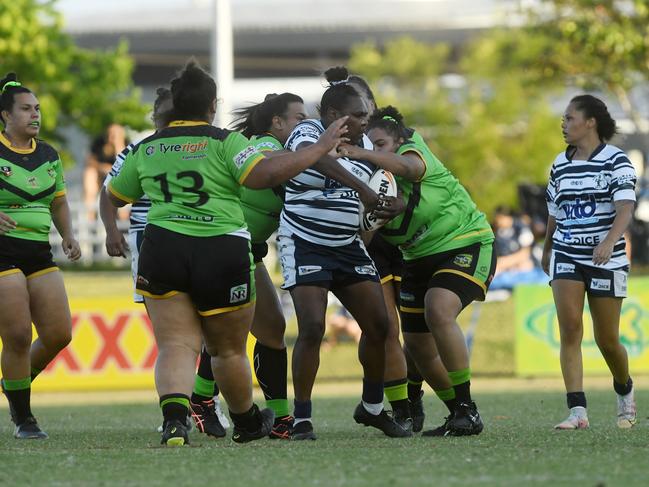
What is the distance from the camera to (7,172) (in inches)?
340

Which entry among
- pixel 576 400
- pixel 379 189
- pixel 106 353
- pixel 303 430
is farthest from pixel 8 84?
pixel 106 353

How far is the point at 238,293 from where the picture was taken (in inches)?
292

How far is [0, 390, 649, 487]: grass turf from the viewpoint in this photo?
19.7 feet

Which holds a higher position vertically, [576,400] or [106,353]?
[576,400]

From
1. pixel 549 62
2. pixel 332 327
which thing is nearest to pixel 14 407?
pixel 332 327

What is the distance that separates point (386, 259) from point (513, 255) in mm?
11875

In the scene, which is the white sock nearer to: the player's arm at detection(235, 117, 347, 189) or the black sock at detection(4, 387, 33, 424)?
the player's arm at detection(235, 117, 347, 189)

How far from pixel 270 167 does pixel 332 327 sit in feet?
35.0

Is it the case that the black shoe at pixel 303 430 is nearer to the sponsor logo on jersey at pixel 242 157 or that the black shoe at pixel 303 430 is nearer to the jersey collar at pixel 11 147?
the sponsor logo on jersey at pixel 242 157

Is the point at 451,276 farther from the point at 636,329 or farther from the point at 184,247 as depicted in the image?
the point at 636,329

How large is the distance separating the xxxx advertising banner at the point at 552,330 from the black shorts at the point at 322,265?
8.54 m

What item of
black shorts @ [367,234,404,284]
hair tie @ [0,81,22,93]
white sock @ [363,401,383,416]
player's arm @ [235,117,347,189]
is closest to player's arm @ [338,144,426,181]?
player's arm @ [235,117,347,189]

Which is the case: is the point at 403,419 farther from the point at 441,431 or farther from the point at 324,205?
the point at 324,205

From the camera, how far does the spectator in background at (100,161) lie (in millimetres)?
24641
